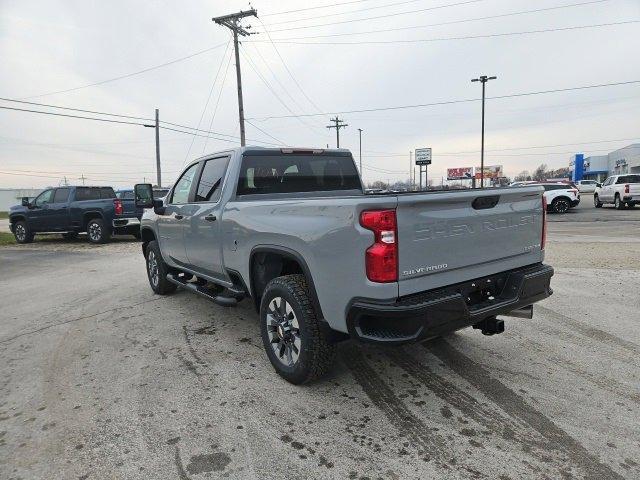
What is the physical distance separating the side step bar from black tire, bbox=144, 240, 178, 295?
0.92 ft

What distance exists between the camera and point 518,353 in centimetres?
402

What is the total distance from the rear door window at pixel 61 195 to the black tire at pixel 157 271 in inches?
390

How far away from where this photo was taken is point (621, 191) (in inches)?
884

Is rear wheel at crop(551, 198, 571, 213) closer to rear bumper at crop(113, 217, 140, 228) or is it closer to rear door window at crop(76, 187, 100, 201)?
rear bumper at crop(113, 217, 140, 228)

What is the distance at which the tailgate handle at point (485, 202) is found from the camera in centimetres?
311

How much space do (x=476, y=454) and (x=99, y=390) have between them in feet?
9.21

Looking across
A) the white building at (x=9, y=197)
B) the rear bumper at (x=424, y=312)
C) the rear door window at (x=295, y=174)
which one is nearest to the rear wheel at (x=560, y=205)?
the rear door window at (x=295, y=174)

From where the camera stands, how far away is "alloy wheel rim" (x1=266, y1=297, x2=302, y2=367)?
3389 millimetres

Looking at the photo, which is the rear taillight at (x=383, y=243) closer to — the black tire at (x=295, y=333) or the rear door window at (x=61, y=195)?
the black tire at (x=295, y=333)

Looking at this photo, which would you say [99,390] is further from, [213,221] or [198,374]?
[213,221]

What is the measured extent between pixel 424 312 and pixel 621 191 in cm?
2472

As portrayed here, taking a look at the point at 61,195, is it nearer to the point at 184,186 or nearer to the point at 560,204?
the point at 184,186

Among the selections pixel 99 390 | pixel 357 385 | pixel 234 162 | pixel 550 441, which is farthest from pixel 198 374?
pixel 550 441

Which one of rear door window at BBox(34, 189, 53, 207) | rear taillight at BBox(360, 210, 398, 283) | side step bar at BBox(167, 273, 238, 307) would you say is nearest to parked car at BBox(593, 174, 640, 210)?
side step bar at BBox(167, 273, 238, 307)
